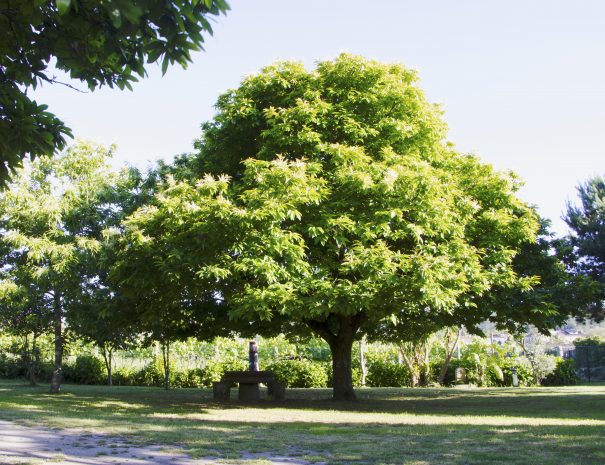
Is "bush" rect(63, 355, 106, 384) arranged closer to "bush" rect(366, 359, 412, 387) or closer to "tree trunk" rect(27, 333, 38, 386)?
"tree trunk" rect(27, 333, 38, 386)

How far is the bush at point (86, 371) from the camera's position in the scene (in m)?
27.4

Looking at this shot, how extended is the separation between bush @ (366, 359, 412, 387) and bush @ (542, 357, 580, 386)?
18.5ft

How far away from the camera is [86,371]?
27609mm

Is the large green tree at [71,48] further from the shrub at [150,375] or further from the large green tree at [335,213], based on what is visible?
the shrub at [150,375]

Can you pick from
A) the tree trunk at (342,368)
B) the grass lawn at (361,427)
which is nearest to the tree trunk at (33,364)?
the grass lawn at (361,427)

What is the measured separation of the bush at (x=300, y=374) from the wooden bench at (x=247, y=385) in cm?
777

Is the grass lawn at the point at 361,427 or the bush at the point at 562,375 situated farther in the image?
the bush at the point at 562,375

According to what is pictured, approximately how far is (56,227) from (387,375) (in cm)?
1425

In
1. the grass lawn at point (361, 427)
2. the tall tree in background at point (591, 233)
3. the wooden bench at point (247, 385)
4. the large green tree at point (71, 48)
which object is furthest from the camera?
the tall tree in background at point (591, 233)

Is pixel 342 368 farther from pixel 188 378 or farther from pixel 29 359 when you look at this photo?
pixel 29 359

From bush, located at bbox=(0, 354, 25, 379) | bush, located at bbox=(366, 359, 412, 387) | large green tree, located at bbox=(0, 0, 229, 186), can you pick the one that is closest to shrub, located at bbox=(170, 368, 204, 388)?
bush, located at bbox=(366, 359, 412, 387)

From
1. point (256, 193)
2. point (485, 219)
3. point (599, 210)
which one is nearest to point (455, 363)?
point (599, 210)

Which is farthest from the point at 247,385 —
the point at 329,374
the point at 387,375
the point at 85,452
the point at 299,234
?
the point at 85,452

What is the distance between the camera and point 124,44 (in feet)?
14.9
